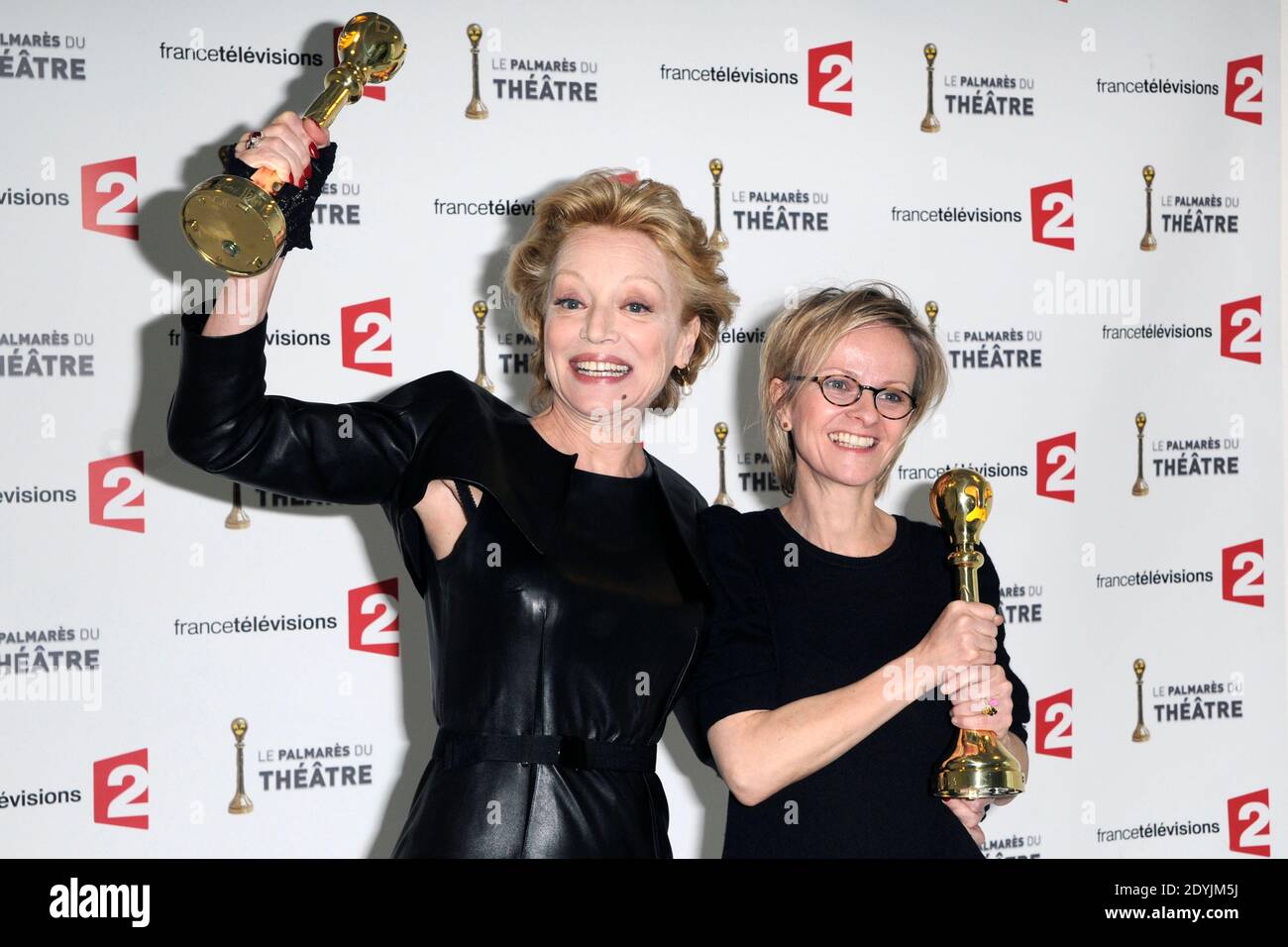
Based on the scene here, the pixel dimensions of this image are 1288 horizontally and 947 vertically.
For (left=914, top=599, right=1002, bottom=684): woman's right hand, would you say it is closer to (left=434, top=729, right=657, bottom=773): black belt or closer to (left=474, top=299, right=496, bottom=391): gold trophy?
(left=434, top=729, right=657, bottom=773): black belt

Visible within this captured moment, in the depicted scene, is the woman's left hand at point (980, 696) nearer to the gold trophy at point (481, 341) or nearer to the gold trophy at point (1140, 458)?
the gold trophy at point (481, 341)

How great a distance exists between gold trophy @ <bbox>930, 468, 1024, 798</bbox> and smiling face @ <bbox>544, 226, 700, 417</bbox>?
0.54 m

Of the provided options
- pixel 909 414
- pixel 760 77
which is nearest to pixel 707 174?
pixel 760 77

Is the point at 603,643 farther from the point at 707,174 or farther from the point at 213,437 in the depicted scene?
the point at 707,174

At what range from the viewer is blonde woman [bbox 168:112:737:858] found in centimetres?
181

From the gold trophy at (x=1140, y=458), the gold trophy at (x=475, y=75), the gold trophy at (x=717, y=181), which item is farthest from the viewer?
the gold trophy at (x=1140, y=458)

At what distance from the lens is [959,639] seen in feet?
5.83

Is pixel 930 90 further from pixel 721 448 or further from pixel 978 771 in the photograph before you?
pixel 978 771

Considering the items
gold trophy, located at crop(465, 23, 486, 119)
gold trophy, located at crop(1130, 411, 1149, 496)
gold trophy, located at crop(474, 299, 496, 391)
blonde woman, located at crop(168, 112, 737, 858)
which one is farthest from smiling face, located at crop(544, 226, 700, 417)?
gold trophy, located at crop(1130, 411, 1149, 496)

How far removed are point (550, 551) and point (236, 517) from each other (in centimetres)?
156

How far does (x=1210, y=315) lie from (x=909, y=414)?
2.17m

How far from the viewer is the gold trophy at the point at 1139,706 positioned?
3.65 m

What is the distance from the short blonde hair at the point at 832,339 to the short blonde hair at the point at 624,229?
0.14 m

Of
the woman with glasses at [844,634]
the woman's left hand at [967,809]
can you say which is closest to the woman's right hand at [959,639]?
the woman with glasses at [844,634]
